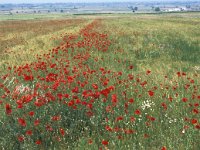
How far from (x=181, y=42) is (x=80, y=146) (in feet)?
47.9

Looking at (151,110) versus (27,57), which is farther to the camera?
(27,57)

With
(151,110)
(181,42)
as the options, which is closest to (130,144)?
(151,110)

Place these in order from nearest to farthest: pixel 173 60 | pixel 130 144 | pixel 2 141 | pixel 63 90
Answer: pixel 130 144 < pixel 2 141 < pixel 63 90 < pixel 173 60

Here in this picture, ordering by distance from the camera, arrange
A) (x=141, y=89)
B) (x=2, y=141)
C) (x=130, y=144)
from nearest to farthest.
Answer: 1. (x=130, y=144)
2. (x=2, y=141)
3. (x=141, y=89)

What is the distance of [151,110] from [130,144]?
1.48 metres

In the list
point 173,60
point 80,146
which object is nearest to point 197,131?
point 80,146


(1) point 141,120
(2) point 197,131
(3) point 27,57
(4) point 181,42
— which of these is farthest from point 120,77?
(4) point 181,42

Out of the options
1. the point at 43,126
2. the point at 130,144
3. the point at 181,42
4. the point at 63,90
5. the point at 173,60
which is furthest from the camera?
the point at 181,42

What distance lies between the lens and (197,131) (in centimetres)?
527

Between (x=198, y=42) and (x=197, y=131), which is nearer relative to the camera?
(x=197, y=131)

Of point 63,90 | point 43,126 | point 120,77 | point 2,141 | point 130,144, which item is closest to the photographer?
point 130,144

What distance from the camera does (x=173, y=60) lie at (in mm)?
13602

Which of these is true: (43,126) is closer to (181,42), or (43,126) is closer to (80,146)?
(80,146)

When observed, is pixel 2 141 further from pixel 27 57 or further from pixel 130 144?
pixel 27 57
